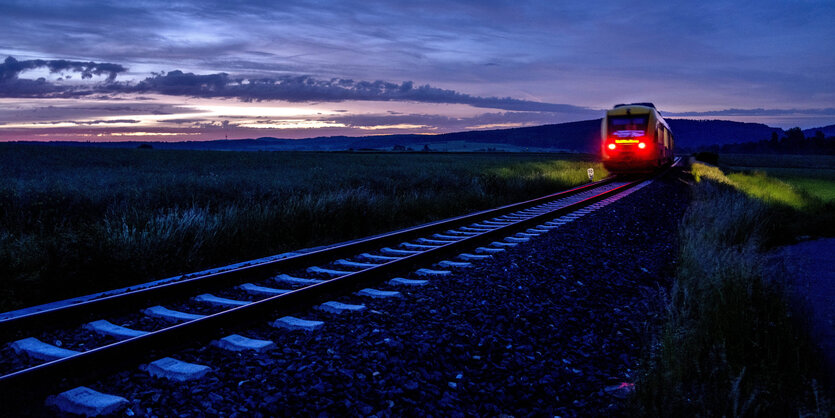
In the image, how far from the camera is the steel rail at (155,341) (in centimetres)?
331

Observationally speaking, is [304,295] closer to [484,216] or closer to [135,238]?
[135,238]

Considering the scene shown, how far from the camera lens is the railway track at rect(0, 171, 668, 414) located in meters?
3.62

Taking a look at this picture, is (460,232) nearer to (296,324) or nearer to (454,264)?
(454,264)

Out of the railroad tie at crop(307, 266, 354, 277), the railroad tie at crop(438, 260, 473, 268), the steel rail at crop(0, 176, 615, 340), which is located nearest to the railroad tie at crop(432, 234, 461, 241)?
the steel rail at crop(0, 176, 615, 340)

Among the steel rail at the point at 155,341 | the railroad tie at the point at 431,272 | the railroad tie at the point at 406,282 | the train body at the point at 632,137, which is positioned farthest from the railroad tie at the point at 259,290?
the train body at the point at 632,137

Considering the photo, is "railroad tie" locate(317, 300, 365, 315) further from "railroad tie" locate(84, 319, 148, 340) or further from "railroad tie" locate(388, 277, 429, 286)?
"railroad tie" locate(84, 319, 148, 340)

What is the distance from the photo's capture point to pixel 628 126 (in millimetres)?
25500

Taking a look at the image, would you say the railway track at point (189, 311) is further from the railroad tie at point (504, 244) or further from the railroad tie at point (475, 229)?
the railroad tie at point (475, 229)

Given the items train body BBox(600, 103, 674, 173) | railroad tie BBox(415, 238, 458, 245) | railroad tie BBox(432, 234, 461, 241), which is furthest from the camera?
train body BBox(600, 103, 674, 173)

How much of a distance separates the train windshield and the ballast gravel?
65.6ft

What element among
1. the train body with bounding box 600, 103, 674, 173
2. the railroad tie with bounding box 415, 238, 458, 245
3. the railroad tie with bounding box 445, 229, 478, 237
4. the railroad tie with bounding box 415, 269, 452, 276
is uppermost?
the train body with bounding box 600, 103, 674, 173

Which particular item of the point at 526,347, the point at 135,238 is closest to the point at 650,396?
the point at 526,347

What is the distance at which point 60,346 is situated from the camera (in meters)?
4.29

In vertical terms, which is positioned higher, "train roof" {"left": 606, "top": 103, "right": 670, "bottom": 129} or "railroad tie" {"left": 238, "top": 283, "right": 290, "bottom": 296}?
"train roof" {"left": 606, "top": 103, "right": 670, "bottom": 129}
